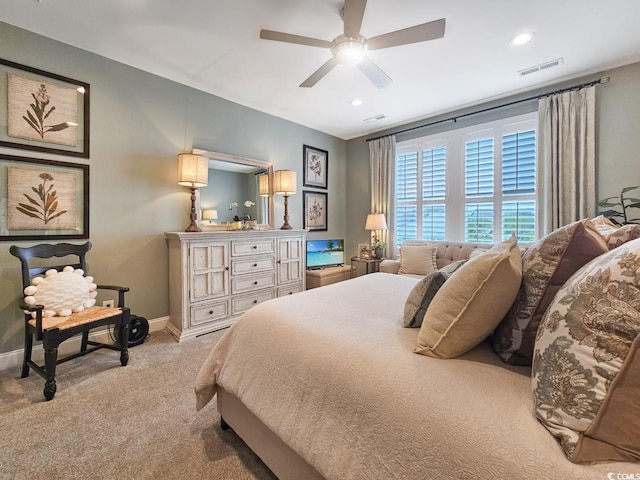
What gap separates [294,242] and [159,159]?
6.24 ft

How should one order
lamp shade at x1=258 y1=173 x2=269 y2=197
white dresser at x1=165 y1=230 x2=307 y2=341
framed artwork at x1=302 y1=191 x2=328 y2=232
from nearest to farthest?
white dresser at x1=165 y1=230 x2=307 y2=341, lamp shade at x1=258 y1=173 x2=269 y2=197, framed artwork at x1=302 y1=191 x2=328 y2=232

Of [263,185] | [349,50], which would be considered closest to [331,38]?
[349,50]

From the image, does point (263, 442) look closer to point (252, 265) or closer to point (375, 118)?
point (252, 265)

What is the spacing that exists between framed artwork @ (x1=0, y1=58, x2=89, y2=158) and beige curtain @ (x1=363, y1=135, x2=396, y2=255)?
3.79m

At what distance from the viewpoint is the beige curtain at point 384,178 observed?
181 inches

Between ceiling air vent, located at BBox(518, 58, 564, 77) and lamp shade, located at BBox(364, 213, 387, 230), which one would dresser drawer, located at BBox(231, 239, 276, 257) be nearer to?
lamp shade, located at BBox(364, 213, 387, 230)

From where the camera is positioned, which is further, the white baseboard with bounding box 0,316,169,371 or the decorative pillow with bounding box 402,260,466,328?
the white baseboard with bounding box 0,316,169,371

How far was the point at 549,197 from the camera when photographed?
126 inches

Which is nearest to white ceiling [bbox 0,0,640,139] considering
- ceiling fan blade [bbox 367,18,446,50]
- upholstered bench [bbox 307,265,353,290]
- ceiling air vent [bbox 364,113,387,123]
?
ceiling fan blade [bbox 367,18,446,50]

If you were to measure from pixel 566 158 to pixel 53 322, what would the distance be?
5.01 meters

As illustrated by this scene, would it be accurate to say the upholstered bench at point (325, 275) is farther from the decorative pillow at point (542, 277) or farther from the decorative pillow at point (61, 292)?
the decorative pillow at point (542, 277)

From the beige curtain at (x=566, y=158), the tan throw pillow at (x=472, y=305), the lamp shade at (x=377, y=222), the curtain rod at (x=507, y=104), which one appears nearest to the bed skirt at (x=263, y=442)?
the tan throw pillow at (x=472, y=305)

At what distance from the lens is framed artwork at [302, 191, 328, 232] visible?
4668mm

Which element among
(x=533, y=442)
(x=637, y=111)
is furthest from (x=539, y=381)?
(x=637, y=111)
